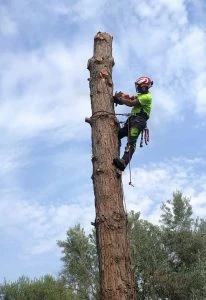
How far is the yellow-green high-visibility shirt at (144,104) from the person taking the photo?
717 centimetres

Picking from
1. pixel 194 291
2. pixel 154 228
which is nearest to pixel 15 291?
pixel 154 228

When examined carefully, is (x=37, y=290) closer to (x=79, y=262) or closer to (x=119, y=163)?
(x=79, y=262)

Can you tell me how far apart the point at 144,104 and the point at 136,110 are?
148mm

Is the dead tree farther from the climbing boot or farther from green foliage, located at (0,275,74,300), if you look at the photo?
green foliage, located at (0,275,74,300)

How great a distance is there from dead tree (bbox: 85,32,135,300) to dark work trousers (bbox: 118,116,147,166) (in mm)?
562

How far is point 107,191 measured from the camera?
5570 mm

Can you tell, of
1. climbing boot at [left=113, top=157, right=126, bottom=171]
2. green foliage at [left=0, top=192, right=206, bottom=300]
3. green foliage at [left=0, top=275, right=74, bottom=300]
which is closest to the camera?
climbing boot at [left=113, top=157, right=126, bottom=171]

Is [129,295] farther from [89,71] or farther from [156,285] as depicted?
[156,285]

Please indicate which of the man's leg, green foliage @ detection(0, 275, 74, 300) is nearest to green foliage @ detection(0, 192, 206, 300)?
green foliage @ detection(0, 275, 74, 300)

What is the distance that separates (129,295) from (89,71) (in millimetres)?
3195

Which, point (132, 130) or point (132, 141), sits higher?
point (132, 130)

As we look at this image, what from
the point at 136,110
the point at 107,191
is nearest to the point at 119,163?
the point at 107,191

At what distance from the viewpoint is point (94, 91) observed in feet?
Answer: 21.3

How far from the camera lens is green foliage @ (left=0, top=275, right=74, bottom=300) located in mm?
29812
